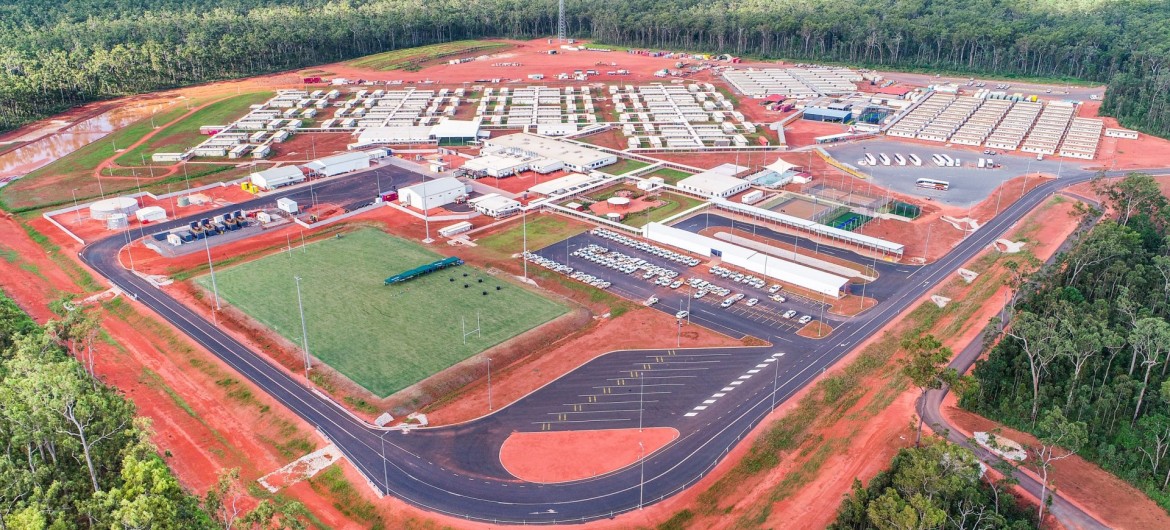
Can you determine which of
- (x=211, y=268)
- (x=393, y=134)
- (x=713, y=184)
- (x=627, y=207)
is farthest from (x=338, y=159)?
(x=713, y=184)

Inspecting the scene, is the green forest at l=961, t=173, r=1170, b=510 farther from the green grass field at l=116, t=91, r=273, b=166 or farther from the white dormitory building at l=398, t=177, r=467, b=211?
the green grass field at l=116, t=91, r=273, b=166

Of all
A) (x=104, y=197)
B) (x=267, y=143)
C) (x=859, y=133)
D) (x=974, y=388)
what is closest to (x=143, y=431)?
(x=974, y=388)

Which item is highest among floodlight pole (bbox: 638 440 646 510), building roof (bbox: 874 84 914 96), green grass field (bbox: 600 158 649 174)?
building roof (bbox: 874 84 914 96)

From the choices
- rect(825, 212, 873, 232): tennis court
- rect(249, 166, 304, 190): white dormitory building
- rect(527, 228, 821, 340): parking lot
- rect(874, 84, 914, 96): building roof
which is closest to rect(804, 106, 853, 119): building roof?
rect(874, 84, 914, 96): building roof

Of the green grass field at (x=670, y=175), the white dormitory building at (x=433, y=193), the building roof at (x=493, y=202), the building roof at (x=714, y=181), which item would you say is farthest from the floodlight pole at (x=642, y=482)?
the green grass field at (x=670, y=175)

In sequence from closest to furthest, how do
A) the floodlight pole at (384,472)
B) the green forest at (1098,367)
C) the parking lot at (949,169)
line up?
the green forest at (1098,367) → the floodlight pole at (384,472) → the parking lot at (949,169)

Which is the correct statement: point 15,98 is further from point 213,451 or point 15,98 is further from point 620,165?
point 213,451

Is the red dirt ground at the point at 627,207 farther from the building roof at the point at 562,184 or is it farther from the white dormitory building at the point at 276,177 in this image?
the white dormitory building at the point at 276,177
